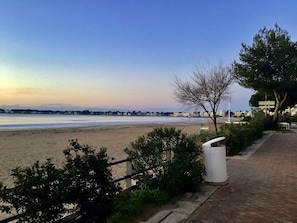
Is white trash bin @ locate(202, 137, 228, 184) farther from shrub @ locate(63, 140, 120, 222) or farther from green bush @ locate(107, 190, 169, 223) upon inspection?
shrub @ locate(63, 140, 120, 222)

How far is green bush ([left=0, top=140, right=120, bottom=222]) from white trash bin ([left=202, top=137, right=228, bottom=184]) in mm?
3135

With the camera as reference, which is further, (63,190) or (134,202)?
(134,202)

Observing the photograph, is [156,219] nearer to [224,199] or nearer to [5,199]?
[224,199]

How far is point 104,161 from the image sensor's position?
4012mm

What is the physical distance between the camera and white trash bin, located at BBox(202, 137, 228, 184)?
6723 millimetres

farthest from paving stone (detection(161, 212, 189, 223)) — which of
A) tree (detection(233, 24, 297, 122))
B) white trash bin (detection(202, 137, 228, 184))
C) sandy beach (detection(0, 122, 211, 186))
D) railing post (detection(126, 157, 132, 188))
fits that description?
tree (detection(233, 24, 297, 122))

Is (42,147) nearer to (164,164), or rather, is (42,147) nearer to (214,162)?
(214,162)

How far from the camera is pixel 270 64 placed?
28.5 metres

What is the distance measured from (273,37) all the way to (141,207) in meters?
27.9

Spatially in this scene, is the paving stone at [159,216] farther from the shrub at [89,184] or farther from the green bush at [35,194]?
the green bush at [35,194]

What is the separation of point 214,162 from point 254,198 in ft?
3.87

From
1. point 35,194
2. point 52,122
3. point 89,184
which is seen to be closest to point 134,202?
point 89,184

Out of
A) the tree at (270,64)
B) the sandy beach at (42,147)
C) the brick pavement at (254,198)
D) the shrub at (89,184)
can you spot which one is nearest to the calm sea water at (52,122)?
the sandy beach at (42,147)

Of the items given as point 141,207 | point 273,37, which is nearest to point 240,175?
point 141,207
